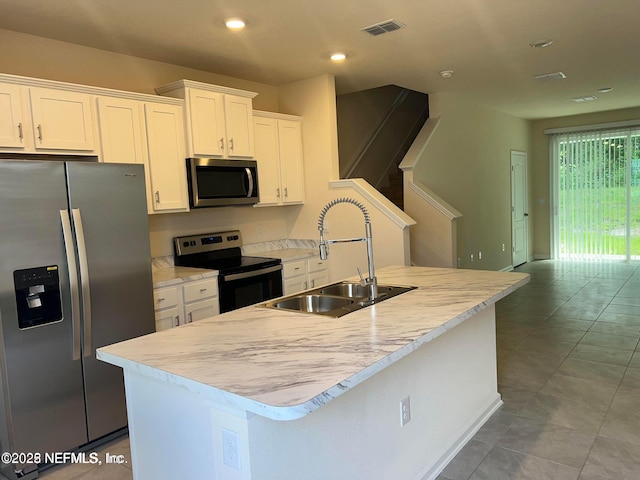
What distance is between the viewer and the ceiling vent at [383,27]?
3.39 meters

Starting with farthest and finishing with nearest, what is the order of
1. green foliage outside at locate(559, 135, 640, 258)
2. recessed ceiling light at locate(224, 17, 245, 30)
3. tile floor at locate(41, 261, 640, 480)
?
green foliage outside at locate(559, 135, 640, 258), recessed ceiling light at locate(224, 17, 245, 30), tile floor at locate(41, 261, 640, 480)

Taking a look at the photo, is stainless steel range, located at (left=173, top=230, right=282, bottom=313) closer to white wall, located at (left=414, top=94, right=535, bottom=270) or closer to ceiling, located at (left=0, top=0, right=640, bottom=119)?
ceiling, located at (left=0, top=0, right=640, bottom=119)

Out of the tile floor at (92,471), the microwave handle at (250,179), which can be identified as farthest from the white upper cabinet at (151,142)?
the tile floor at (92,471)

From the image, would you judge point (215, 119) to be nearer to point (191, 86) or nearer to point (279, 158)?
point (191, 86)

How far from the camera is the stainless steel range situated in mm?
3719

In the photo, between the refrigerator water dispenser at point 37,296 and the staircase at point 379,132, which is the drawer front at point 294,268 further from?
the staircase at point 379,132

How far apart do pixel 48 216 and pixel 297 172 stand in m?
2.70

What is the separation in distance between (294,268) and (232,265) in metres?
0.65

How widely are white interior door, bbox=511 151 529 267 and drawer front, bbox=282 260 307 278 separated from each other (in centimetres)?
530

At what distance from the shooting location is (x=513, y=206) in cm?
855

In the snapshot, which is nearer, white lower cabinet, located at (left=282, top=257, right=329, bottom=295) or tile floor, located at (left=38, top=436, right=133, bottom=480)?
tile floor, located at (left=38, top=436, right=133, bottom=480)

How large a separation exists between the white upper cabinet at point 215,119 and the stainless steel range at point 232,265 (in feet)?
2.58

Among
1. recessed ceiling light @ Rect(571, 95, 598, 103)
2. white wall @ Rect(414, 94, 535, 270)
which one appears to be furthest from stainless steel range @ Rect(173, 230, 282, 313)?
recessed ceiling light @ Rect(571, 95, 598, 103)

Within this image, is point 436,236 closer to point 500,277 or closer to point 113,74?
point 500,277
